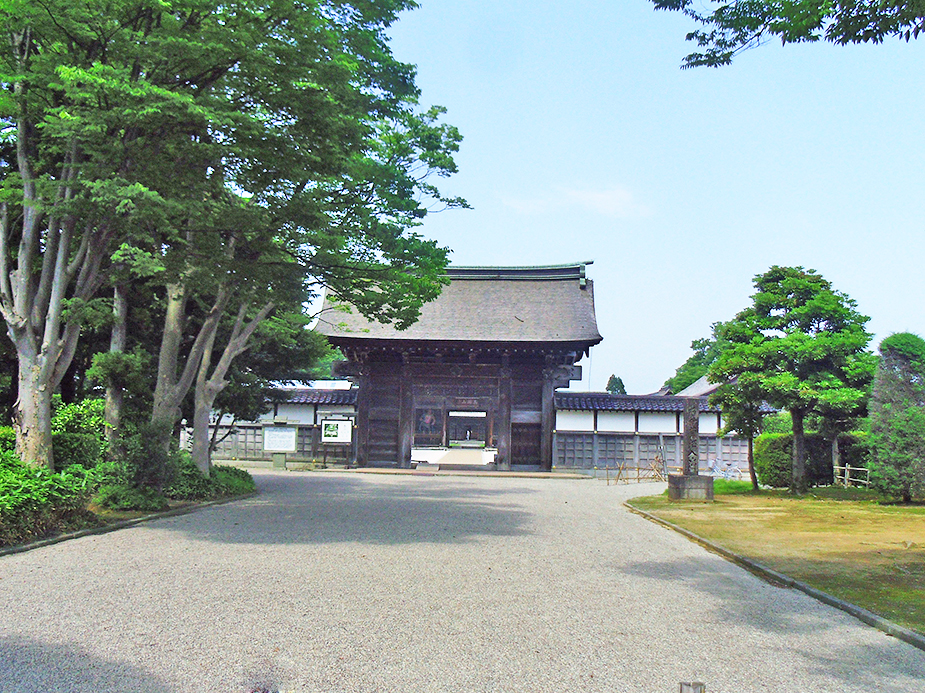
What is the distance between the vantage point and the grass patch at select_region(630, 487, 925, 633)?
7.16m

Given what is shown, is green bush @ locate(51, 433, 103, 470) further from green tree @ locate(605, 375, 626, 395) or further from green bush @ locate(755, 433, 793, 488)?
green tree @ locate(605, 375, 626, 395)

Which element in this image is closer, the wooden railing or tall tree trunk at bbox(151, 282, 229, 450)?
tall tree trunk at bbox(151, 282, 229, 450)

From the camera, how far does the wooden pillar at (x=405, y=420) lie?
98.0 feet

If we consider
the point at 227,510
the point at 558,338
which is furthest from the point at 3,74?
the point at 558,338

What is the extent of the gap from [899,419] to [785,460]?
6891 mm

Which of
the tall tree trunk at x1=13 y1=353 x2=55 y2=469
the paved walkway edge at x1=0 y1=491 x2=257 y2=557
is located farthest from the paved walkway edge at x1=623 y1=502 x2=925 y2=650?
the tall tree trunk at x1=13 y1=353 x2=55 y2=469

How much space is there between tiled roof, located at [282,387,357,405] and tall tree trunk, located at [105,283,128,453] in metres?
15.8

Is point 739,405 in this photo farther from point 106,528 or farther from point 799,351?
point 106,528

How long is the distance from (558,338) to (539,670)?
2430 centimetres

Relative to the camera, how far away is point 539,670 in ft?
15.1

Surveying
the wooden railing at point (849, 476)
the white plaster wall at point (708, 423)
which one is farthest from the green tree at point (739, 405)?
the white plaster wall at point (708, 423)

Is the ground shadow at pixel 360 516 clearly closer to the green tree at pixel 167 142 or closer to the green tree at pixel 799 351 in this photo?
the green tree at pixel 167 142

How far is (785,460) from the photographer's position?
24.2 meters

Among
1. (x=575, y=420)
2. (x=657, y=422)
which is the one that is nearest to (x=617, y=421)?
(x=657, y=422)
